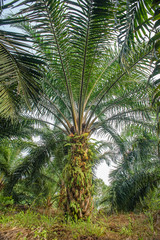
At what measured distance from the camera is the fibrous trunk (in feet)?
11.7

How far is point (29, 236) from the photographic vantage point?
2266 mm

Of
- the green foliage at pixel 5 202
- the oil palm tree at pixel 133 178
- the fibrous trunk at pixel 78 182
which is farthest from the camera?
the oil palm tree at pixel 133 178

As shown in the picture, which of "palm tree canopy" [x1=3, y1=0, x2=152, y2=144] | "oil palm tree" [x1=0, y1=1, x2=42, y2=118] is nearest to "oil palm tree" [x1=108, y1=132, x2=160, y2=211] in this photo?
"palm tree canopy" [x1=3, y1=0, x2=152, y2=144]

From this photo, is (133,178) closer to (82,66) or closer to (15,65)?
(82,66)

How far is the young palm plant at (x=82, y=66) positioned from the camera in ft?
9.41

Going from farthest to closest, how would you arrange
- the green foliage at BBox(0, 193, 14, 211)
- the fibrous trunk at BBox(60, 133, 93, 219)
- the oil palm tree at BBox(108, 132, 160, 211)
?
the oil palm tree at BBox(108, 132, 160, 211)
the green foliage at BBox(0, 193, 14, 211)
the fibrous trunk at BBox(60, 133, 93, 219)

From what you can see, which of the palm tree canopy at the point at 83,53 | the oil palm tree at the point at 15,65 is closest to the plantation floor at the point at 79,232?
the oil palm tree at the point at 15,65

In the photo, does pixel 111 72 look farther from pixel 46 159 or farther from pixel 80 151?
pixel 46 159

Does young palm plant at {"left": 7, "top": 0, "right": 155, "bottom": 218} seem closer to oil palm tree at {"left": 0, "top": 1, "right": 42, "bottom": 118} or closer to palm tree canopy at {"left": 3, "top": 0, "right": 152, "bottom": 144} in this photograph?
palm tree canopy at {"left": 3, "top": 0, "right": 152, "bottom": 144}

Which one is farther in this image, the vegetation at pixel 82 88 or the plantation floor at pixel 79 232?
the vegetation at pixel 82 88

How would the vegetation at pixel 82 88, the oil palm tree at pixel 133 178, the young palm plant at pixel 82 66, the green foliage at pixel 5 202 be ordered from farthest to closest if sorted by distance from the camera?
the oil palm tree at pixel 133 178
the green foliage at pixel 5 202
the young palm plant at pixel 82 66
the vegetation at pixel 82 88

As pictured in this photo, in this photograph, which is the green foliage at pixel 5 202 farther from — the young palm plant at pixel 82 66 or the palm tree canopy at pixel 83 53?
the palm tree canopy at pixel 83 53

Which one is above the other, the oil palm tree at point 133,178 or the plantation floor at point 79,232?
the oil palm tree at point 133,178

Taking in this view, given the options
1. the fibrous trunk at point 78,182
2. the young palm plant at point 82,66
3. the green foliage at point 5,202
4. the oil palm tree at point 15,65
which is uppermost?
the young palm plant at point 82,66
